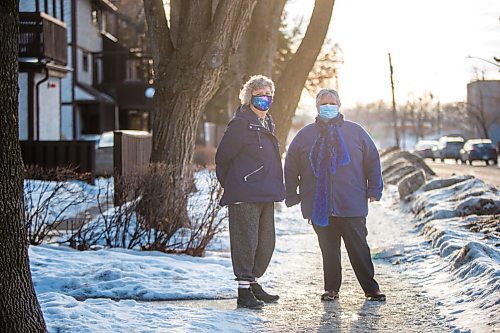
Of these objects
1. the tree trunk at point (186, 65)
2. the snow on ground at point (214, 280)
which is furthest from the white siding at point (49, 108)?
the snow on ground at point (214, 280)

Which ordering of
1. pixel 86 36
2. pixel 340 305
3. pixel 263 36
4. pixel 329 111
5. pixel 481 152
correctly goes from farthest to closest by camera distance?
pixel 481 152, pixel 86 36, pixel 263 36, pixel 329 111, pixel 340 305

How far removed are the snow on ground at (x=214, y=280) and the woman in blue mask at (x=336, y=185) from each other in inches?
19.2

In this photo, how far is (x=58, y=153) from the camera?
22.7 metres

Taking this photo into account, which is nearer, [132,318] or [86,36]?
[132,318]

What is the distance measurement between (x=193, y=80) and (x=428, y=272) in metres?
4.61

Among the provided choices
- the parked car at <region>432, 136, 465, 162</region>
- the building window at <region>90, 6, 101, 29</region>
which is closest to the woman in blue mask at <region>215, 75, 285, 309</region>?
the building window at <region>90, 6, 101, 29</region>

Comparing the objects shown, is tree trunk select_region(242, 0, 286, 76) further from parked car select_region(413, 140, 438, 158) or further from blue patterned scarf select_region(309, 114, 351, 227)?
parked car select_region(413, 140, 438, 158)

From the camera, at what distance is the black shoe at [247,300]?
7.36m

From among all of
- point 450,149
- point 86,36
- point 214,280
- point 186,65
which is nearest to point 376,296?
point 214,280

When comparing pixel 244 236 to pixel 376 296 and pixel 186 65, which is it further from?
pixel 186 65

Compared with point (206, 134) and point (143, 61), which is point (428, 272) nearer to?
point (206, 134)

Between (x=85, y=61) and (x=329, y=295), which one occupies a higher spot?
(x=85, y=61)

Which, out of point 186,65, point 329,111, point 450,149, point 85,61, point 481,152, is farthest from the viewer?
point 450,149

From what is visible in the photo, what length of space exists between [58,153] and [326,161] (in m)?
15.9
